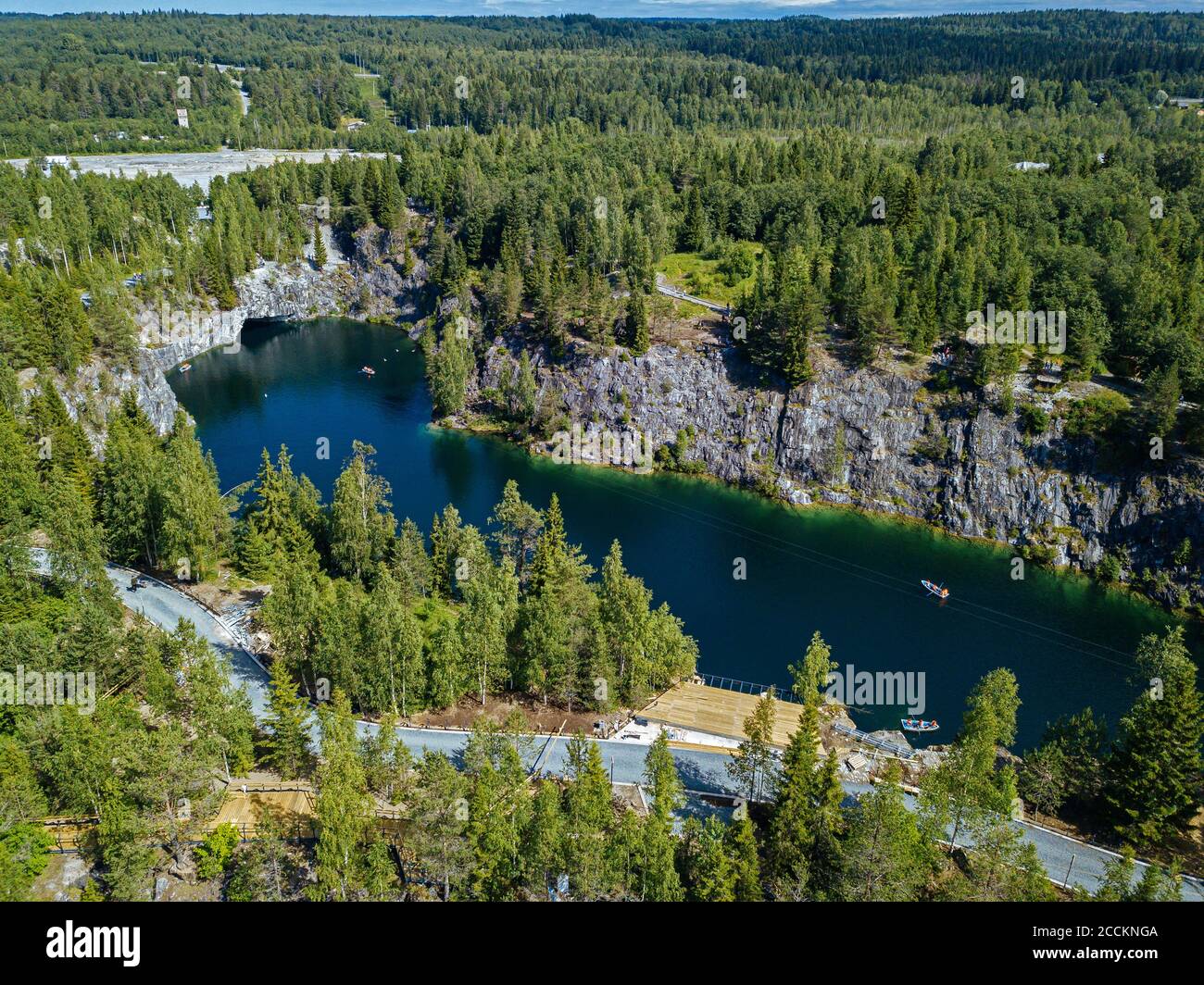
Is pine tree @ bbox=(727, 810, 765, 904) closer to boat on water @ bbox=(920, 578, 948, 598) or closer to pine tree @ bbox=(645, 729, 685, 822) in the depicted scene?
pine tree @ bbox=(645, 729, 685, 822)

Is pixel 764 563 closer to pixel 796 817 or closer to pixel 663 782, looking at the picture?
pixel 796 817

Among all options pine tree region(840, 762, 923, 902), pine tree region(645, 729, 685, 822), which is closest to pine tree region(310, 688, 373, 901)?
pine tree region(645, 729, 685, 822)

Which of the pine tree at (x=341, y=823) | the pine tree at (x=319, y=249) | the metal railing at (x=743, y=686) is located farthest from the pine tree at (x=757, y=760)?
the pine tree at (x=319, y=249)

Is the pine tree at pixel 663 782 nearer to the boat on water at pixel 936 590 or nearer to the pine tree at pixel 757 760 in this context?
the pine tree at pixel 757 760

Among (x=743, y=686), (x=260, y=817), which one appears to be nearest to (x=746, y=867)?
(x=260, y=817)

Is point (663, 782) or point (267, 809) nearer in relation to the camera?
point (663, 782)

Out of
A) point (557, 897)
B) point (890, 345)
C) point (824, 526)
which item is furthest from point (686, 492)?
point (557, 897)
